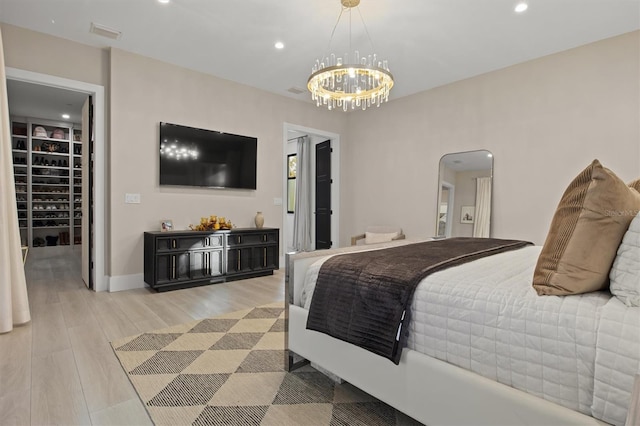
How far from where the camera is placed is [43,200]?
663cm

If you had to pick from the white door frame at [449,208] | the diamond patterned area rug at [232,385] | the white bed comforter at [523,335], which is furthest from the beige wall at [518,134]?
the diamond patterned area rug at [232,385]

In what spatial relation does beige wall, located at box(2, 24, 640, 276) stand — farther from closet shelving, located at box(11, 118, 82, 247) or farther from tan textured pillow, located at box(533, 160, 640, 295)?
closet shelving, located at box(11, 118, 82, 247)

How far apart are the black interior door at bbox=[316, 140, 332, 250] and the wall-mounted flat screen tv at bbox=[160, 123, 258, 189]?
175 centimetres

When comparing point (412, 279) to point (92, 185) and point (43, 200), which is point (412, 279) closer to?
point (92, 185)

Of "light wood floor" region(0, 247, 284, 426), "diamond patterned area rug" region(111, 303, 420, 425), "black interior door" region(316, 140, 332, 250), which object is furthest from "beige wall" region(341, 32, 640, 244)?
"diamond patterned area rug" region(111, 303, 420, 425)

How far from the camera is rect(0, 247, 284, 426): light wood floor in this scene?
5.40 feet

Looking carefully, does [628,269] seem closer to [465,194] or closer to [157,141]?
[465,194]

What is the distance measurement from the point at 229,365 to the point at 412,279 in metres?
1.33

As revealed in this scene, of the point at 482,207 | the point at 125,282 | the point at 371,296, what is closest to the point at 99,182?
the point at 125,282

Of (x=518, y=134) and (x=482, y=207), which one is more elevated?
(x=518, y=134)

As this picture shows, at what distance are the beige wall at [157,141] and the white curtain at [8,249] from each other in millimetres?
1087

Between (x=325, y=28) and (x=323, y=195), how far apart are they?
3613mm

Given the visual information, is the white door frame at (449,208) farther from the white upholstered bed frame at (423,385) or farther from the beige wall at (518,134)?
the white upholstered bed frame at (423,385)

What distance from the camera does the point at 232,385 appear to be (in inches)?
73.9
